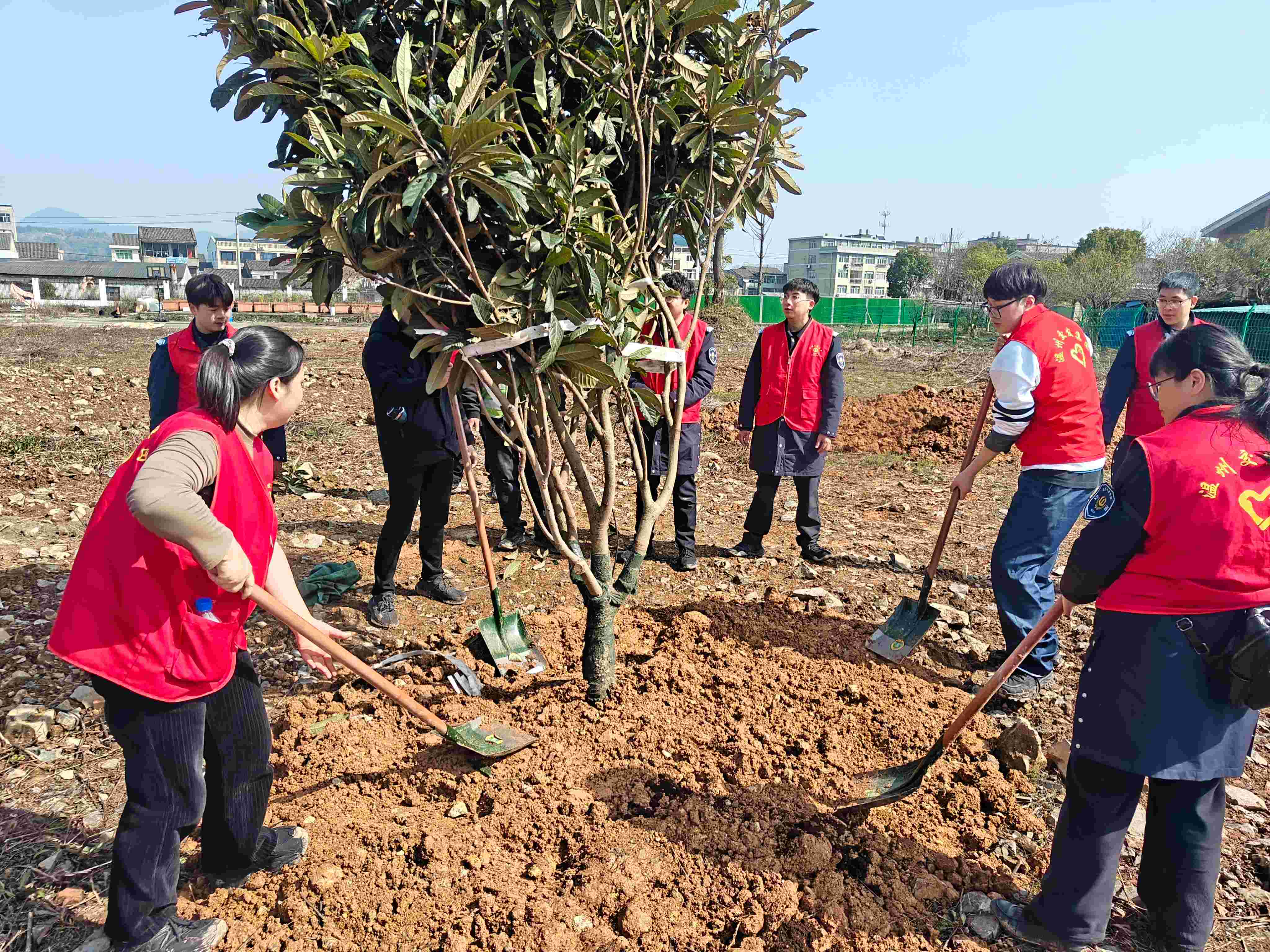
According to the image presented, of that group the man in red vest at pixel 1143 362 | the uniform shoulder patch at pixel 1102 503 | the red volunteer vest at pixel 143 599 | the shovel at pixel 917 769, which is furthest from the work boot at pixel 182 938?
the man in red vest at pixel 1143 362

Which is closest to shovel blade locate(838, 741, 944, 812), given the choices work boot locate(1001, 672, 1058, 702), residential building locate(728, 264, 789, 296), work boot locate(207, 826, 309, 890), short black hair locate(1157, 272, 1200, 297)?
work boot locate(1001, 672, 1058, 702)

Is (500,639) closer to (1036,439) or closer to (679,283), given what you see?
(679,283)

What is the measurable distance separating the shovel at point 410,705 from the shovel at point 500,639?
35 cm

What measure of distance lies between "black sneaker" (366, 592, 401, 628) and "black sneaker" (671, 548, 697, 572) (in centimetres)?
182

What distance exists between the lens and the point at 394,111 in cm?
240

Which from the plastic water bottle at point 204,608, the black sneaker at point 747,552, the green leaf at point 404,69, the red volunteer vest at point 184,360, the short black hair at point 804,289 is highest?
the green leaf at point 404,69

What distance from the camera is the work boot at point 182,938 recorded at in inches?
82.8

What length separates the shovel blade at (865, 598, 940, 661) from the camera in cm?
388

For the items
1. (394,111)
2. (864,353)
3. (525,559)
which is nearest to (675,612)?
(525,559)

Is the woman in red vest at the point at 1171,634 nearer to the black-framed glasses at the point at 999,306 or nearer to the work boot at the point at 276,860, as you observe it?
the black-framed glasses at the point at 999,306

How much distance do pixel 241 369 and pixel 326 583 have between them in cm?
277

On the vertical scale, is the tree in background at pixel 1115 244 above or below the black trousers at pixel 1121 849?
above

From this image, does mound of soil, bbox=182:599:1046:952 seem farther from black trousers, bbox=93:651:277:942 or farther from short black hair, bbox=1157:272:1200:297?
short black hair, bbox=1157:272:1200:297

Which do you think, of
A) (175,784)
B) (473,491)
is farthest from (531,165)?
(175,784)
